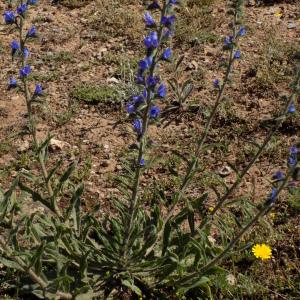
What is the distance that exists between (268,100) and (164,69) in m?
1.37

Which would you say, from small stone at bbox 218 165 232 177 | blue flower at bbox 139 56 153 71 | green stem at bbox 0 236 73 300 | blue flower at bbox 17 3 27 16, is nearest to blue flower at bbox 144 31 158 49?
blue flower at bbox 139 56 153 71

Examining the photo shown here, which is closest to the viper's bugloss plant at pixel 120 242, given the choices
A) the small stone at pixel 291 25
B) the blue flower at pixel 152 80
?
the blue flower at pixel 152 80

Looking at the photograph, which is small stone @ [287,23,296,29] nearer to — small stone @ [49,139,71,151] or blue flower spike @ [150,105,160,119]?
small stone @ [49,139,71,151]

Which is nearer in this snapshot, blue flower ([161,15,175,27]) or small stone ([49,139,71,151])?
blue flower ([161,15,175,27])

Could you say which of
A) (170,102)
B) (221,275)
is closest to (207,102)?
(170,102)

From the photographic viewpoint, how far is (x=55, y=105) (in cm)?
563

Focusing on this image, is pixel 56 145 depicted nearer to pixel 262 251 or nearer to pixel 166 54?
pixel 262 251

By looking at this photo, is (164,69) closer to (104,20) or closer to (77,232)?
(104,20)

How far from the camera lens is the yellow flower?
12.5ft

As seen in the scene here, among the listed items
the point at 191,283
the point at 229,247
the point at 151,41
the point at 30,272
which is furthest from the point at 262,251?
the point at 151,41

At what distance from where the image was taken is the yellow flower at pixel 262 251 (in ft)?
12.5

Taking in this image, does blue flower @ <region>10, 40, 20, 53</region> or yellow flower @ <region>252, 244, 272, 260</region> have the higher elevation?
blue flower @ <region>10, 40, 20, 53</region>

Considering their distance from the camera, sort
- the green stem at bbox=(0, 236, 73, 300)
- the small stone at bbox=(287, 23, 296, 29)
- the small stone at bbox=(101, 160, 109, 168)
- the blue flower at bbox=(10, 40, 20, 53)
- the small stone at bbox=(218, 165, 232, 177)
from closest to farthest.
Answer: the green stem at bbox=(0, 236, 73, 300) → the blue flower at bbox=(10, 40, 20, 53) → the small stone at bbox=(218, 165, 232, 177) → the small stone at bbox=(101, 160, 109, 168) → the small stone at bbox=(287, 23, 296, 29)

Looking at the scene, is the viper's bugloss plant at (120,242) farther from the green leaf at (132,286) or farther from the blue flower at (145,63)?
the blue flower at (145,63)
